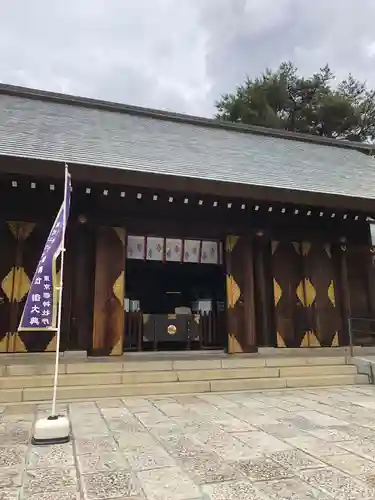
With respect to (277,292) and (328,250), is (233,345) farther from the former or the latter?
(328,250)

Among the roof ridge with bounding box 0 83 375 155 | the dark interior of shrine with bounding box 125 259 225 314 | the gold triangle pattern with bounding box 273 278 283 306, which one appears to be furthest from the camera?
the dark interior of shrine with bounding box 125 259 225 314

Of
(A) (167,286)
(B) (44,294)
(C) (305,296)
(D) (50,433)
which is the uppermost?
(A) (167,286)

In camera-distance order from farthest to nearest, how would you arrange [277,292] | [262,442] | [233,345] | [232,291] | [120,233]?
[277,292] → [232,291] → [233,345] → [120,233] → [262,442]

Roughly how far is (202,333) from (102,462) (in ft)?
16.4

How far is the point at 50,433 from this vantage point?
2.88 m

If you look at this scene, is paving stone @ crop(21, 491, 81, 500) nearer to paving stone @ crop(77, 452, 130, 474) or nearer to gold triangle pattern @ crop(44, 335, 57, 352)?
paving stone @ crop(77, 452, 130, 474)

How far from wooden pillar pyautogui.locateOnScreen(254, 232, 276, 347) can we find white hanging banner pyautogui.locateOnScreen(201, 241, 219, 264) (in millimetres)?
766

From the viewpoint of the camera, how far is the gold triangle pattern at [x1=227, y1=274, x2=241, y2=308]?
666cm

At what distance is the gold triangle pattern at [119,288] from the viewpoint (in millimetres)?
6117

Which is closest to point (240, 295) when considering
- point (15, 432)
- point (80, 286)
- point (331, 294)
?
point (331, 294)

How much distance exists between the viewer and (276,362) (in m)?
5.79

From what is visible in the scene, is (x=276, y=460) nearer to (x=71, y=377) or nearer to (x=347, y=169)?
(x=71, y=377)

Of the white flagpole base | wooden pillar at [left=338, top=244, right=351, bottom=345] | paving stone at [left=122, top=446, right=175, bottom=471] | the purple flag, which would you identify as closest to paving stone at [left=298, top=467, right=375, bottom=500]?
paving stone at [left=122, top=446, right=175, bottom=471]

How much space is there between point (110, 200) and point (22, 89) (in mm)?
5749
